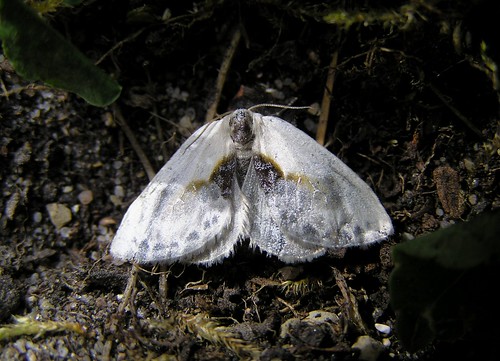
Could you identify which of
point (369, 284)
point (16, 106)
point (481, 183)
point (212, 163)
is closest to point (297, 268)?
point (369, 284)

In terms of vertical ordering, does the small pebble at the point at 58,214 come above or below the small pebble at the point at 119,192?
below

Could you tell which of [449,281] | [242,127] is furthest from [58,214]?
[449,281]

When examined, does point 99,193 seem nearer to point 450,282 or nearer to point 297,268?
point 297,268

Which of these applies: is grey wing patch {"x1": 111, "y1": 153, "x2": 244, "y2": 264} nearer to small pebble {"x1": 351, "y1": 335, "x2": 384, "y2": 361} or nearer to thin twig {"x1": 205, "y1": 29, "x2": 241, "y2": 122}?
thin twig {"x1": 205, "y1": 29, "x2": 241, "y2": 122}

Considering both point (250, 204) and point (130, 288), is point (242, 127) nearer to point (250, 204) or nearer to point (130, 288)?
point (250, 204)

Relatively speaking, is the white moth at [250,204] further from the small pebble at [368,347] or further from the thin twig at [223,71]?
the small pebble at [368,347]

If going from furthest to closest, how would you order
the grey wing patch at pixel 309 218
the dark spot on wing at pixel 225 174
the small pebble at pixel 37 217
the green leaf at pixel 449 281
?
the small pebble at pixel 37 217
the dark spot on wing at pixel 225 174
the grey wing patch at pixel 309 218
the green leaf at pixel 449 281

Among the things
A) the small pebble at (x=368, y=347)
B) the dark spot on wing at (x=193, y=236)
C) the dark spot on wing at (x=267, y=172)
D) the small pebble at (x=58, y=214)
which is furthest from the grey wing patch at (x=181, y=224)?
the small pebble at (x=368, y=347)
